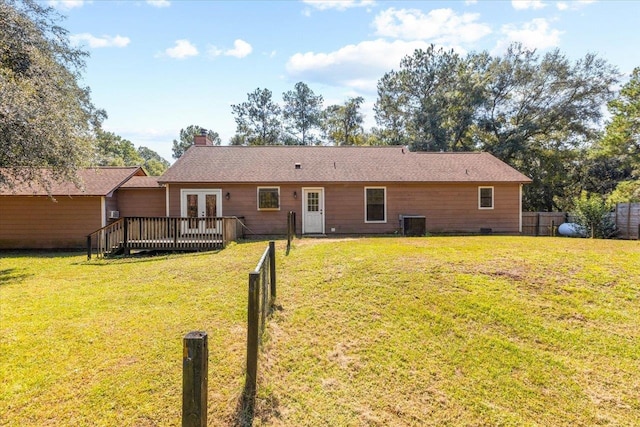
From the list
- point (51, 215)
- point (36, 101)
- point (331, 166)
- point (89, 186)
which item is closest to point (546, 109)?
point (331, 166)

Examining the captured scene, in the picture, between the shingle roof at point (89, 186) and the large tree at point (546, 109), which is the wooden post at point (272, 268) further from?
the large tree at point (546, 109)

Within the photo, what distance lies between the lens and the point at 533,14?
11.0m

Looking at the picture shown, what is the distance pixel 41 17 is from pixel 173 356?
13.0 m

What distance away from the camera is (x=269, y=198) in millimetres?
14523

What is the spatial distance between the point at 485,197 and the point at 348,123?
23.1m

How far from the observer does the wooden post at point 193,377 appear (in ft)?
7.21

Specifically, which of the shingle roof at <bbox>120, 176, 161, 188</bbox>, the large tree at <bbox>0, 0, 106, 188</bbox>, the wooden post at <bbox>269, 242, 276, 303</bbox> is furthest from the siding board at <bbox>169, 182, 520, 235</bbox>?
the wooden post at <bbox>269, 242, 276, 303</bbox>

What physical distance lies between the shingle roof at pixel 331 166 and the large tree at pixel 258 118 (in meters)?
21.8

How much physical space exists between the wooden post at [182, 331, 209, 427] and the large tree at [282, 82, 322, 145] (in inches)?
1480

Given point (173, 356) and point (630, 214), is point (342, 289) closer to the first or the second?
point (173, 356)

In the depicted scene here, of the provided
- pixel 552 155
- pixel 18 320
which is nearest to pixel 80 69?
pixel 18 320

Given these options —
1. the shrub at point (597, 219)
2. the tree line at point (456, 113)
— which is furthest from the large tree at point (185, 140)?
the shrub at point (597, 219)

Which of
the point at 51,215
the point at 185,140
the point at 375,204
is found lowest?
the point at 51,215

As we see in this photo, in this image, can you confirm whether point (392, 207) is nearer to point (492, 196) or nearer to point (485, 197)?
point (485, 197)
